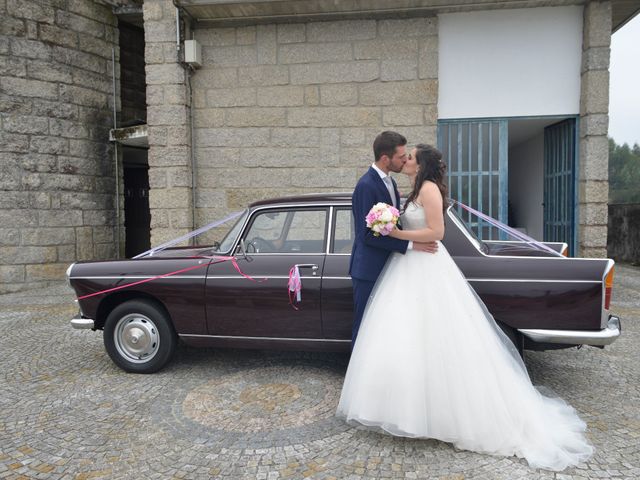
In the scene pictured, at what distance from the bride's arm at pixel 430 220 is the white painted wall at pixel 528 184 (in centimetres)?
720

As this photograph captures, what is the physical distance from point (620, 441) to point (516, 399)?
74cm

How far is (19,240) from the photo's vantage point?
893 centimetres

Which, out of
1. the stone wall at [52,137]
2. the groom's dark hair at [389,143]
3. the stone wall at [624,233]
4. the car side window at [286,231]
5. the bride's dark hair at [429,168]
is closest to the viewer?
the bride's dark hair at [429,168]

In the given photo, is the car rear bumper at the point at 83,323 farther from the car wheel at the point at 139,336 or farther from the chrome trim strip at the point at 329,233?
the chrome trim strip at the point at 329,233

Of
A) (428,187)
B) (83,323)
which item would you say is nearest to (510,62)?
(428,187)

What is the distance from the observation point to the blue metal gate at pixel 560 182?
7.90 metres

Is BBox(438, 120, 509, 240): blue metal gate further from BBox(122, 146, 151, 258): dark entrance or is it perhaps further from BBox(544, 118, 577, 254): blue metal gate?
BBox(122, 146, 151, 258): dark entrance

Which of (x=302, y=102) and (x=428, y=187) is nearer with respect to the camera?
(x=428, y=187)

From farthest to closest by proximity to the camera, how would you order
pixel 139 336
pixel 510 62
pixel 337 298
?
pixel 510 62, pixel 139 336, pixel 337 298

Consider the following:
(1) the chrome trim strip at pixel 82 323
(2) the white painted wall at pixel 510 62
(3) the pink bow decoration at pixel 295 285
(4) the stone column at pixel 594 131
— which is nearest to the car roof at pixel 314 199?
Answer: (3) the pink bow decoration at pixel 295 285

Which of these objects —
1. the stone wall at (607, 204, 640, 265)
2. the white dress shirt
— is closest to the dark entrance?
the white dress shirt

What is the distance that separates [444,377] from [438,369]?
0.06 meters

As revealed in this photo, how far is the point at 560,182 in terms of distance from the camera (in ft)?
27.8

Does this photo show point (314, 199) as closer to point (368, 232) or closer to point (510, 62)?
point (368, 232)
